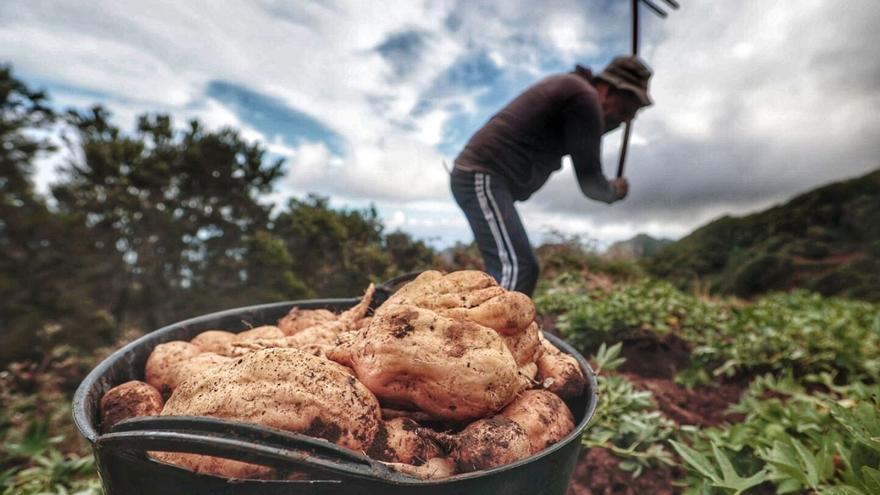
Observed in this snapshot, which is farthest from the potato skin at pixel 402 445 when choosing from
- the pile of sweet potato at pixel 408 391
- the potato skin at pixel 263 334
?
the potato skin at pixel 263 334

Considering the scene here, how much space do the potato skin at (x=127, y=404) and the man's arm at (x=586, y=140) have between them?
8.53 ft

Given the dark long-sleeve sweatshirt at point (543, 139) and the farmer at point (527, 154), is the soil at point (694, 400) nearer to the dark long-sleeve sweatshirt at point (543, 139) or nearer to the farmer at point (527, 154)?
the farmer at point (527, 154)

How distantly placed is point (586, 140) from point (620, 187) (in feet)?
2.92

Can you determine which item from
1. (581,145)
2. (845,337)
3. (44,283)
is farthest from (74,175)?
(845,337)

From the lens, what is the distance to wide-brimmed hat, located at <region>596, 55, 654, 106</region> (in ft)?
10.7

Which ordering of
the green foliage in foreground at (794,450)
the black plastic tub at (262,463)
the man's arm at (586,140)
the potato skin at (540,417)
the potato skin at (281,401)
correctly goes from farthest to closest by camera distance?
the man's arm at (586,140) < the green foliage in foreground at (794,450) < the potato skin at (540,417) < the potato skin at (281,401) < the black plastic tub at (262,463)

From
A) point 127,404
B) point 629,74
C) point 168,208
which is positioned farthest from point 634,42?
point 168,208

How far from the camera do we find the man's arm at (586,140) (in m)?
2.84

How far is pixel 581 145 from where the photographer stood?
2.93 metres

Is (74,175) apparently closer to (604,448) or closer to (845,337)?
(604,448)

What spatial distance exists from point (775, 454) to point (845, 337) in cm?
257

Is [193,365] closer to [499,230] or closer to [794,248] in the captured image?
[499,230]

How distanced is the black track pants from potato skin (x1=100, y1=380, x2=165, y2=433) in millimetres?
2018

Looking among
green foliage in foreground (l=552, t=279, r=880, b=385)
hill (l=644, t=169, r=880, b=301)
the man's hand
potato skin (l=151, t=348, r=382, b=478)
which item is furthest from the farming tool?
hill (l=644, t=169, r=880, b=301)
